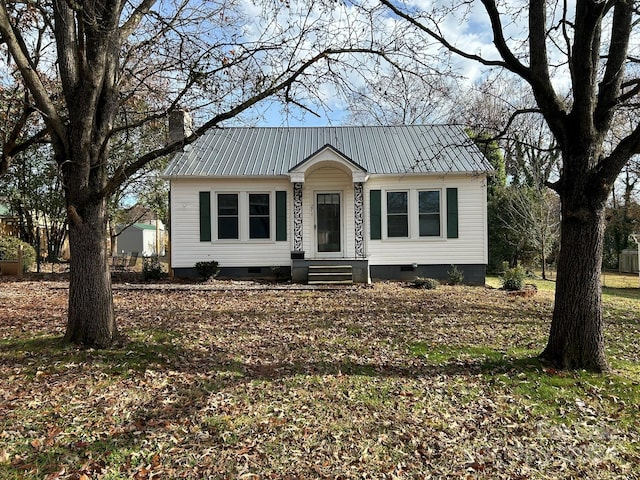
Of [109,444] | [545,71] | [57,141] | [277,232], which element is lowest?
[109,444]

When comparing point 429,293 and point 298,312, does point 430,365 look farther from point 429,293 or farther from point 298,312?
point 429,293

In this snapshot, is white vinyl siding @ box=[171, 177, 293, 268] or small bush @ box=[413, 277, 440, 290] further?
white vinyl siding @ box=[171, 177, 293, 268]

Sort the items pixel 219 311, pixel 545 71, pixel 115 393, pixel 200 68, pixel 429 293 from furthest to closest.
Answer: pixel 429 293 → pixel 219 311 → pixel 200 68 → pixel 545 71 → pixel 115 393

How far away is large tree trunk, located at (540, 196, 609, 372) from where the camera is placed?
4.81 meters

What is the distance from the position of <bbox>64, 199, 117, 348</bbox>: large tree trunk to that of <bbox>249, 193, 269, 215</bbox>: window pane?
824 cm

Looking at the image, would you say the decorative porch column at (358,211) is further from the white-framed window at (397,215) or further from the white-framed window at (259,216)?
the white-framed window at (259,216)

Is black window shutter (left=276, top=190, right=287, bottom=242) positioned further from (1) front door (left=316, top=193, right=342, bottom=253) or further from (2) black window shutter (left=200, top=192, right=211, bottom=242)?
(2) black window shutter (left=200, top=192, right=211, bottom=242)


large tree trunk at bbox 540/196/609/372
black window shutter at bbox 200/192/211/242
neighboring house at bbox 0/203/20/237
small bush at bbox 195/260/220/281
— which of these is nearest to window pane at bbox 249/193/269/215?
black window shutter at bbox 200/192/211/242

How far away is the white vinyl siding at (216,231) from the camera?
1349cm

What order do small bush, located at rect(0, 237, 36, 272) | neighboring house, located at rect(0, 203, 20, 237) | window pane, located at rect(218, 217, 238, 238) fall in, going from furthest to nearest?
neighboring house, located at rect(0, 203, 20, 237), small bush, located at rect(0, 237, 36, 272), window pane, located at rect(218, 217, 238, 238)

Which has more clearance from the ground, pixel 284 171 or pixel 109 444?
pixel 284 171

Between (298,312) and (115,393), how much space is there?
4.57m

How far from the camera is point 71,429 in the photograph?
3.57 meters

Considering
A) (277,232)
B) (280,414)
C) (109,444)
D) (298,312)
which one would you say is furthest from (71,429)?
(277,232)
